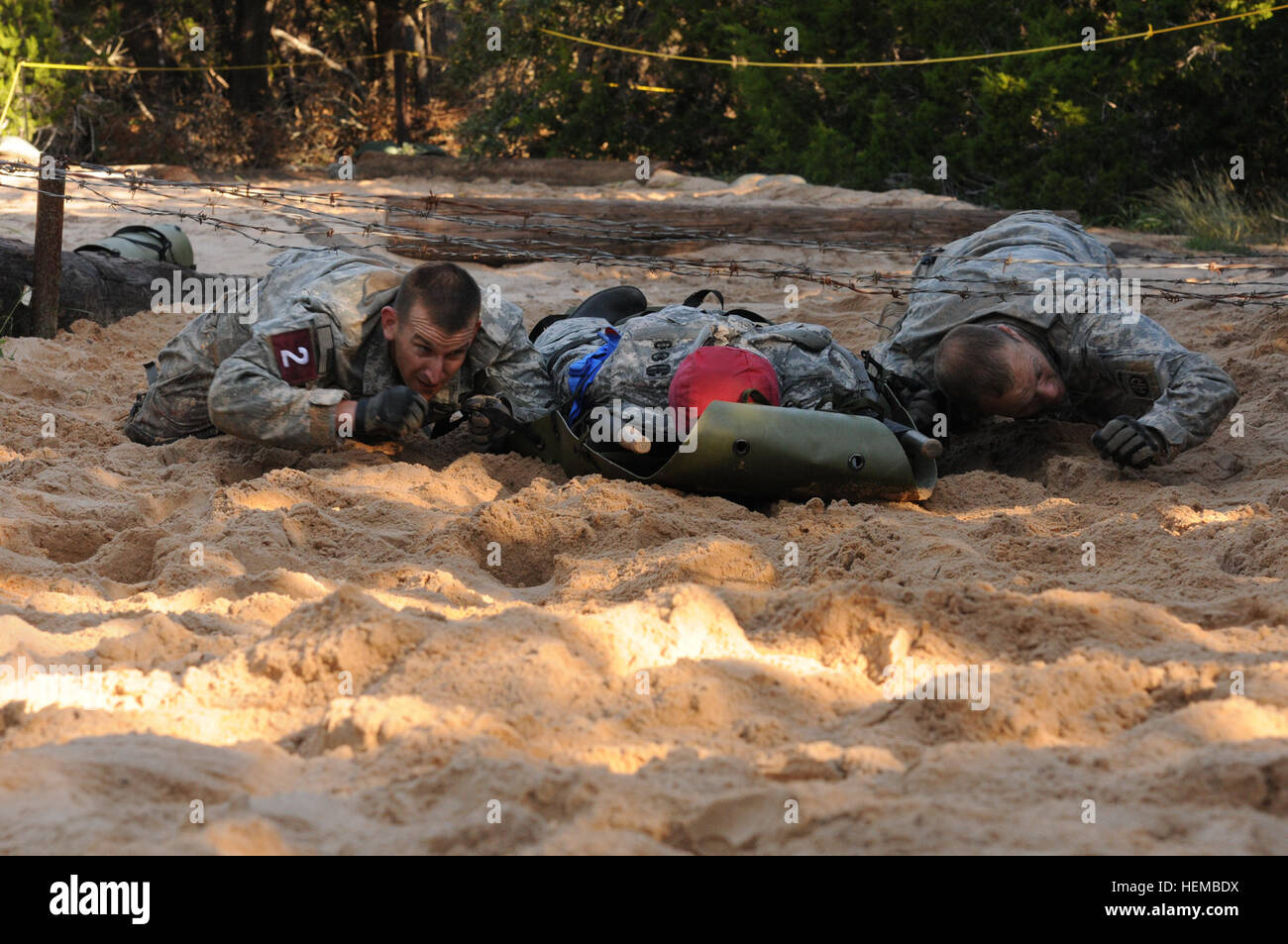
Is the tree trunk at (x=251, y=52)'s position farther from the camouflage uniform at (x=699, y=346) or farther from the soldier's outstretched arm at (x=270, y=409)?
the soldier's outstretched arm at (x=270, y=409)

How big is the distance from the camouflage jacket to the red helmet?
0.47m

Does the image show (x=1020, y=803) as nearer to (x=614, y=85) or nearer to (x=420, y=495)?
(x=420, y=495)

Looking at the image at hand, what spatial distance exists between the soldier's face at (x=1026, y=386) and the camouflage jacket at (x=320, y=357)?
1.43 m

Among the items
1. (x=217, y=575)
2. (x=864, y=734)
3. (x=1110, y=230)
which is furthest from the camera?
(x=1110, y=230)

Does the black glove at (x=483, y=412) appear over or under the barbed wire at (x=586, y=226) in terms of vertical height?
under

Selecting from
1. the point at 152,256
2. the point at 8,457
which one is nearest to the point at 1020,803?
the point at 8,457

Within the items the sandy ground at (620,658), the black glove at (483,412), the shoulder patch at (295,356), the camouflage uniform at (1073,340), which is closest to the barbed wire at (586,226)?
the camouflage uniform at (1073,340)

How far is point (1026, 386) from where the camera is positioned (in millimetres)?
3816

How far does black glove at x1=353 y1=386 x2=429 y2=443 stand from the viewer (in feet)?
11.4

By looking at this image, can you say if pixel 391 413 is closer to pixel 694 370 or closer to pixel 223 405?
pixel 223 405

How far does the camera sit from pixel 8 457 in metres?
3.61

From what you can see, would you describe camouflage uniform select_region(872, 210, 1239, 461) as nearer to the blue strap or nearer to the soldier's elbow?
the blue strap

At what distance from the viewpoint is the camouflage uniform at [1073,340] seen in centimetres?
365

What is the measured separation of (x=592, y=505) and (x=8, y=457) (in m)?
1.78
